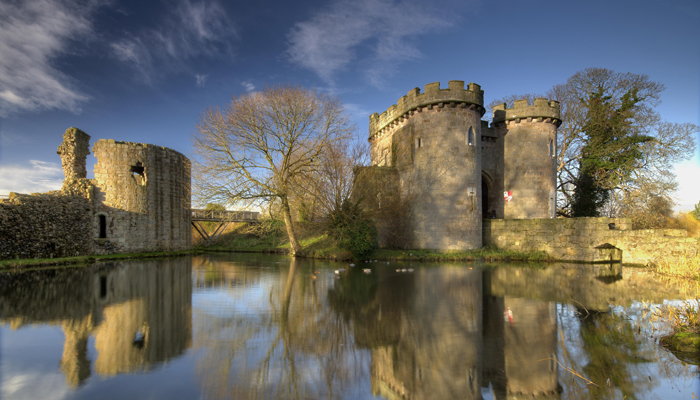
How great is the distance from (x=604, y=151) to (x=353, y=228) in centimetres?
1689

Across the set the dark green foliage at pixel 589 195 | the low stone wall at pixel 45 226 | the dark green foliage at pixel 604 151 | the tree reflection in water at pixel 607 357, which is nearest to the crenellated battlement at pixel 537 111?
the dark green foliage at pixel 604 151

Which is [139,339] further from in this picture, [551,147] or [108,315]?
[551,147]

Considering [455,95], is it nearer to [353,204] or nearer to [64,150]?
[353,204]

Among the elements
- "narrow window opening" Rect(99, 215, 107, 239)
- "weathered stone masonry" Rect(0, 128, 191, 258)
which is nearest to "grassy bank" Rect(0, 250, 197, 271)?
"weathered stone masonry" Rect(0, 128, 191, 258)

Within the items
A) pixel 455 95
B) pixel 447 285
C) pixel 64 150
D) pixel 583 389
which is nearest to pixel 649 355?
pixel 583 389

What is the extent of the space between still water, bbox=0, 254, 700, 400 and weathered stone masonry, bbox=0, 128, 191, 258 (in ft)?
24.2

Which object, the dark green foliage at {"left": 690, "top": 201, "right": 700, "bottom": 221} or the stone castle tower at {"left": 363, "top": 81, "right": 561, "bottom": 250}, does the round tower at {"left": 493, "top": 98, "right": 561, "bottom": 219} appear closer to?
the stone castle tower at {"left": 363, "top": 81, "right": 561, "bottom": 250}

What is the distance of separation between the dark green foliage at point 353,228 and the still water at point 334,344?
8067 millimetres

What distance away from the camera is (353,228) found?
16438 millimetres

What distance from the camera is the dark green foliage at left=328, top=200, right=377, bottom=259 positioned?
16.4m

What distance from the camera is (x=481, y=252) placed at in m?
16.5

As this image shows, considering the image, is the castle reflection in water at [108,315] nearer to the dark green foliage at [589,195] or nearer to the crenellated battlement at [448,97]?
the crenellated battlement at [448,97]

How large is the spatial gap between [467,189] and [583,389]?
46.9ft

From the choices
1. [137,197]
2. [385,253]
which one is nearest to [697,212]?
[385,253]
